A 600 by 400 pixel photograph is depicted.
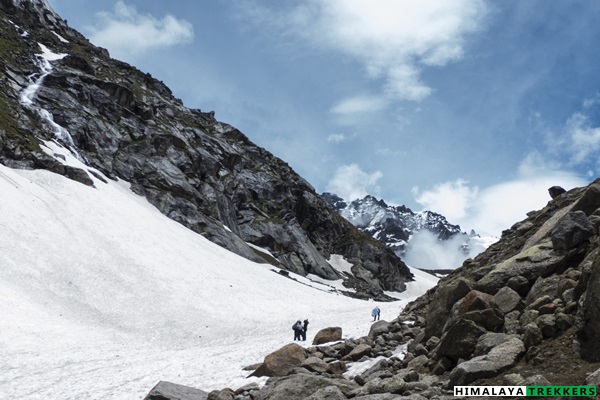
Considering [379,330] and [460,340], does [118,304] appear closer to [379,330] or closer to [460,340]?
[379,330]

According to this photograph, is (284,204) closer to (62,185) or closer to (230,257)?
(230,257)

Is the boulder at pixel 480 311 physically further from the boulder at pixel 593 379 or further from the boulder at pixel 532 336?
the boulder at pixel 593 379

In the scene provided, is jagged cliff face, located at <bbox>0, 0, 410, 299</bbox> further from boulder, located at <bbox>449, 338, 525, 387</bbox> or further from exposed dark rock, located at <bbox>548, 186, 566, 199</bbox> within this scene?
boulder, located at <bbox>449, 338, 525, 387</bbox>

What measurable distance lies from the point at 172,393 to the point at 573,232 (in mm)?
15812

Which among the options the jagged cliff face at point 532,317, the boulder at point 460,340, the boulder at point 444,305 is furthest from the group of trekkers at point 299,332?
the boulder at point 460,340

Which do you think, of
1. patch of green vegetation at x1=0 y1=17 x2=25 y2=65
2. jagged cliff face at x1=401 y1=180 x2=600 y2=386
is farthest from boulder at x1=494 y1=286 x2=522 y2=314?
patch of green vegetation at x1=0 y1=17 x2=25 y2=65

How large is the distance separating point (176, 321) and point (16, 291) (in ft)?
41.8

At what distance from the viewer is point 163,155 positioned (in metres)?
116

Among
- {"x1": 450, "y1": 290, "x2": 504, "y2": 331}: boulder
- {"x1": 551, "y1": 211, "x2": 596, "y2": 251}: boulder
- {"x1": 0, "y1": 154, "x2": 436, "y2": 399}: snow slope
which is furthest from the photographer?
{"x1": 0, "y1": 154, "x2": 436, "y2": 399}: snow slope

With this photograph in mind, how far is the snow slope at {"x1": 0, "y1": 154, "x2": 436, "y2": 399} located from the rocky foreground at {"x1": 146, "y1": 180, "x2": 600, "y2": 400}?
16.4 feet

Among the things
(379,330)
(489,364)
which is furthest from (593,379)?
(379,330)

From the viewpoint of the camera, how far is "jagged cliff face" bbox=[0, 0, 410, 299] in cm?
9650

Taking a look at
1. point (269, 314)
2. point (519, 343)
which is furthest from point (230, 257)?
point (519, 343)

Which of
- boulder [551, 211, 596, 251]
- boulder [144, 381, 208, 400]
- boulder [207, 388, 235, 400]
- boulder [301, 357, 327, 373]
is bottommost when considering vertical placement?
boulder [144, 381, 208, 400]
